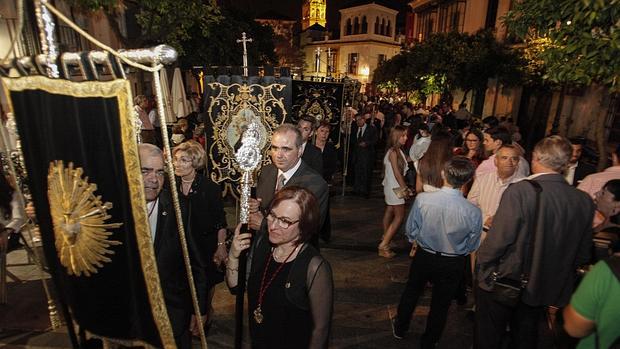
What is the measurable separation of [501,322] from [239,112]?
13.7 ft

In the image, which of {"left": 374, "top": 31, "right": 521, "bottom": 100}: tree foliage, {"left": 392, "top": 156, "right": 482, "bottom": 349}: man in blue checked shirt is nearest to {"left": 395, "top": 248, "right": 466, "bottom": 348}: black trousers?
{"left": 392, "top": 156, "right": 482, "bottom": 349}: man in blue checked shirt

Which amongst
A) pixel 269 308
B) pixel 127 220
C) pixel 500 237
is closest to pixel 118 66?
pixel 127 220

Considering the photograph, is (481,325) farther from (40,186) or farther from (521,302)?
(40,186)

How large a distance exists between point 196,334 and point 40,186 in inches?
94.7

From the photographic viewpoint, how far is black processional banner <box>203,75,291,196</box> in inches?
207

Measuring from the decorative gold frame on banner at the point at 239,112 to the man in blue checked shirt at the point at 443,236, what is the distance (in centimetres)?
261

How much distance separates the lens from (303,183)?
3197 mm

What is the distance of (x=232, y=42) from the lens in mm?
22000

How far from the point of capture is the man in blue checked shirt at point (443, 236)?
323 centimetres

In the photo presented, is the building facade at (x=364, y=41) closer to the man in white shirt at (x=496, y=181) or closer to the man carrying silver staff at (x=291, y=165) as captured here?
the man in white shirt at (x=496, y=181)

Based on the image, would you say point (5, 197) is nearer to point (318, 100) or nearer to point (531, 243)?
point (531, 243)

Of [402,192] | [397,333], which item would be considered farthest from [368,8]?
[397,333]

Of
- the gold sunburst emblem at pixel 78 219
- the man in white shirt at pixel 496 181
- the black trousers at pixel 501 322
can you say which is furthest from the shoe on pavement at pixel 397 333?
the gold sunburst emblem at pixel 78 219

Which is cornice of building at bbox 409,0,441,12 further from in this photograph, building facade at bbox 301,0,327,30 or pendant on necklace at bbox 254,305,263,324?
pendant on necklace at bbox 254,305,263,324
